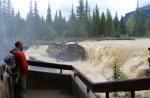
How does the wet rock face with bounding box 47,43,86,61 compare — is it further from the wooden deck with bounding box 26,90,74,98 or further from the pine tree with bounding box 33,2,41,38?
the pine tree with bounding box 33,2,41,38

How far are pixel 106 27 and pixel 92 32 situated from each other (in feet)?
13.8

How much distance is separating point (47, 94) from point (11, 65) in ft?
6.69

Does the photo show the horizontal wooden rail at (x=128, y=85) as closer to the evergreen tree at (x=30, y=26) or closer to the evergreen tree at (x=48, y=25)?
the evergreen tree at (x=30, y=26)

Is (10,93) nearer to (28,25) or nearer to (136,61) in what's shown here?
(136,61)

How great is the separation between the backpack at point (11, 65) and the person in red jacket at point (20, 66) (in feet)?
0.28

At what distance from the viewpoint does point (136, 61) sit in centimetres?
2183

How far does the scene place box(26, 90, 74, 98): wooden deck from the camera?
6914 millimetres

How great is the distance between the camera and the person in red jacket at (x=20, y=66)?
548 centimetres

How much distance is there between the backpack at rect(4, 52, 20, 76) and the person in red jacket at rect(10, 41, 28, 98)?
0.08 metres

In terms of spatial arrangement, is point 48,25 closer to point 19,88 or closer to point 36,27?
point 36,27

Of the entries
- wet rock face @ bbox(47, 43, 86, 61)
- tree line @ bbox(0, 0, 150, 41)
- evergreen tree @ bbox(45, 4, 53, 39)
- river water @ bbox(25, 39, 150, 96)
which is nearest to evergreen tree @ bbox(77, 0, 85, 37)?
tree line @ bbox(0, 0, 150, 41)

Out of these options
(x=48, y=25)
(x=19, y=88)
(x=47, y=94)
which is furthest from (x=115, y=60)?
(x=48, y=25)

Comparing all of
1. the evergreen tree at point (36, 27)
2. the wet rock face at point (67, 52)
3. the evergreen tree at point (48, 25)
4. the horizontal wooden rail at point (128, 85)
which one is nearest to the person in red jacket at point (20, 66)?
the horizontal wooden rail at point (128, 85)

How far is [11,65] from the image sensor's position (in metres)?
5.45
